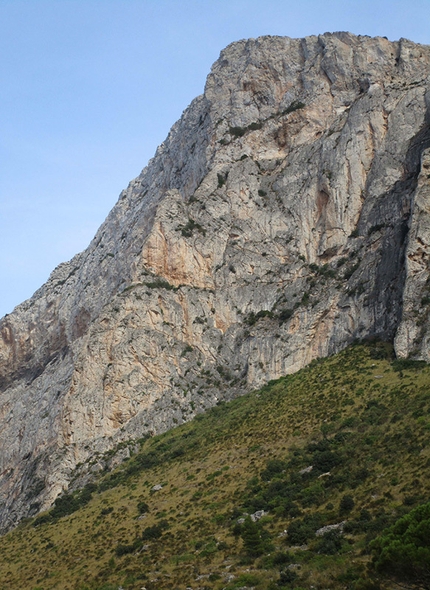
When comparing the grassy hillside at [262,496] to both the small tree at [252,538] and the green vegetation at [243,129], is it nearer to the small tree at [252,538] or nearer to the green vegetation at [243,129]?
the small tree at [252,538]

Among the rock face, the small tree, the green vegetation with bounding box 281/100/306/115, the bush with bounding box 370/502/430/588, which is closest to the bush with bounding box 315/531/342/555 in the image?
the small tree

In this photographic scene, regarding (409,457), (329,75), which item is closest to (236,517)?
(409,457)

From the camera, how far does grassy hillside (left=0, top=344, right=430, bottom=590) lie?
36.4m

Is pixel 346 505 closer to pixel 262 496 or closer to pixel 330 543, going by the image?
pixel 330 543

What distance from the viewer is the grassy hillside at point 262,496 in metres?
36.4

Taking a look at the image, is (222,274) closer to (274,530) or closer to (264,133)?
(264,133)

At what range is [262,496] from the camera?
46406mm

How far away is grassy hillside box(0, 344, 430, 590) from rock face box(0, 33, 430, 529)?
15.6 feet

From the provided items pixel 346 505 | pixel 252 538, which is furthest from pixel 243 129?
pixel 252 538

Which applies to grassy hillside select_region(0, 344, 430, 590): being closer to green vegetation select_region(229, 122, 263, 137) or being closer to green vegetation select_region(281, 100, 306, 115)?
green vegetation select_region(229, 122, 263, 137)

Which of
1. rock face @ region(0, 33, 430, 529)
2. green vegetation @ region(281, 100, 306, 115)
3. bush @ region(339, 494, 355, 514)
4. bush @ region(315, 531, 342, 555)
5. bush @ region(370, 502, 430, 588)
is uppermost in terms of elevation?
green vegetation @ region(281, 100, 306, 115)

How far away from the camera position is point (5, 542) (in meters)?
60.8

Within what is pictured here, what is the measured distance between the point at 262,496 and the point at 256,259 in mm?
40287

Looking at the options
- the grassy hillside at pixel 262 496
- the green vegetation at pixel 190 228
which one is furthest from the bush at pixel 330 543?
the green vegetation at pixel 190 228
